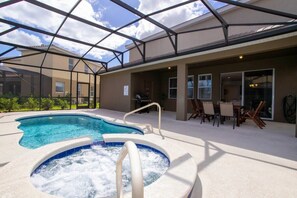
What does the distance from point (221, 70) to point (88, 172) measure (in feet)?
30.5

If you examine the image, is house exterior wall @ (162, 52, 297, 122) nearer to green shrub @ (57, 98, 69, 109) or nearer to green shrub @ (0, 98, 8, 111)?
green shrub @ (57, 98, 69, 109)

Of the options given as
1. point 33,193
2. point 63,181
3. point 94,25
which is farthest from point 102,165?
point 94,25

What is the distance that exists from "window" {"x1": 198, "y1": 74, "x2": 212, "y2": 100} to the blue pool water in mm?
6321

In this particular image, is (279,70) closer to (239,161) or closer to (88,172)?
(239,161)

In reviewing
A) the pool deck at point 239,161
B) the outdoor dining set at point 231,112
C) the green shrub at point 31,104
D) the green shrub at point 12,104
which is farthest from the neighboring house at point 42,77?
the pool deck at point 239,161

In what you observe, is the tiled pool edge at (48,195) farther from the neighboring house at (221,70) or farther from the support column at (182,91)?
the neighboring house at (221,70)

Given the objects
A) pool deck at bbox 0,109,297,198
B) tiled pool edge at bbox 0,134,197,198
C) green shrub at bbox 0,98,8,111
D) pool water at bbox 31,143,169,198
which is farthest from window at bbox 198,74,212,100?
green shrub at bbox 0,98,8,111

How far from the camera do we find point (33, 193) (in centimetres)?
191

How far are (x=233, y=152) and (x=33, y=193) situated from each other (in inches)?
147

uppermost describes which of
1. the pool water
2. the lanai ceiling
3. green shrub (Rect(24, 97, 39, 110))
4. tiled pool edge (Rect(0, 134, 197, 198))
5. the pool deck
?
the lanai ceiling

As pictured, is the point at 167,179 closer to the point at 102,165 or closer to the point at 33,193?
the point at 33,193

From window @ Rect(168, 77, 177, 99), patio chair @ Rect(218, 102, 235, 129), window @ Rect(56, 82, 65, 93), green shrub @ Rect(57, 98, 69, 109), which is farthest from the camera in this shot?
window @ Rect(56, 82, 65, 93)

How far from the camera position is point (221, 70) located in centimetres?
1004

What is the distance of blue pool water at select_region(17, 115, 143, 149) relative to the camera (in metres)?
5.45
